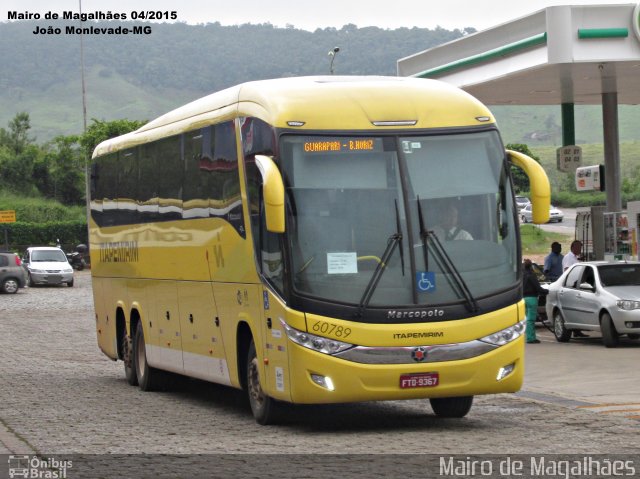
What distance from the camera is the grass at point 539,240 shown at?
228ft

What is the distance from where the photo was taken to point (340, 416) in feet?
49.8

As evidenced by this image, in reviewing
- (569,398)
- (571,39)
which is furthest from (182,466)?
(571,39)

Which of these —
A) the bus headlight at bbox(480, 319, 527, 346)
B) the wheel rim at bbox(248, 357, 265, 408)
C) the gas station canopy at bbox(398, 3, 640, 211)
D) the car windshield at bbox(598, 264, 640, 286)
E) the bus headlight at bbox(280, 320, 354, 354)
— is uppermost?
the gas station canopy at bbox(398, 3, 640, 211)

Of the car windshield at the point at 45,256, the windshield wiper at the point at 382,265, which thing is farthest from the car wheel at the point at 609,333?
the car windshield at the point at 45,256

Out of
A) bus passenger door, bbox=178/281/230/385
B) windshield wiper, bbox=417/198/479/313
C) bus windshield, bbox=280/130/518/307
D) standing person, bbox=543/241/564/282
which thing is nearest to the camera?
bus windshield, bbox=280/130/518/307

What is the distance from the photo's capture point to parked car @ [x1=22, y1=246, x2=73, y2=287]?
5931 cm

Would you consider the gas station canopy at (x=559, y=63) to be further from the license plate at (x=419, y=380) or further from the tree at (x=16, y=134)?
the tree at (x=16, y=134)

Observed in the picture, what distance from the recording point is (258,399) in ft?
46.5

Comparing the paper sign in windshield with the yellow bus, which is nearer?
the yellow bus

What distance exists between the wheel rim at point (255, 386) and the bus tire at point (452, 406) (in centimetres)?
177

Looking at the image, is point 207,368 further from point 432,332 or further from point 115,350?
point 115,350

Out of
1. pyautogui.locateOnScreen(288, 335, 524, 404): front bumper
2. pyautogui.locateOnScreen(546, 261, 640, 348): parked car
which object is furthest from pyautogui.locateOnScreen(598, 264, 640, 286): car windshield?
pyautogui.locateOnScreen(288, 335, 524, 404): front bumper

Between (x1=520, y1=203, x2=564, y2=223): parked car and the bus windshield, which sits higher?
the bus windshield

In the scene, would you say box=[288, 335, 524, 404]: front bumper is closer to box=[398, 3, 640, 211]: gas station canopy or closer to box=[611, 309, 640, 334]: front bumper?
box=[611, 309, 640, 334]: front bumper
